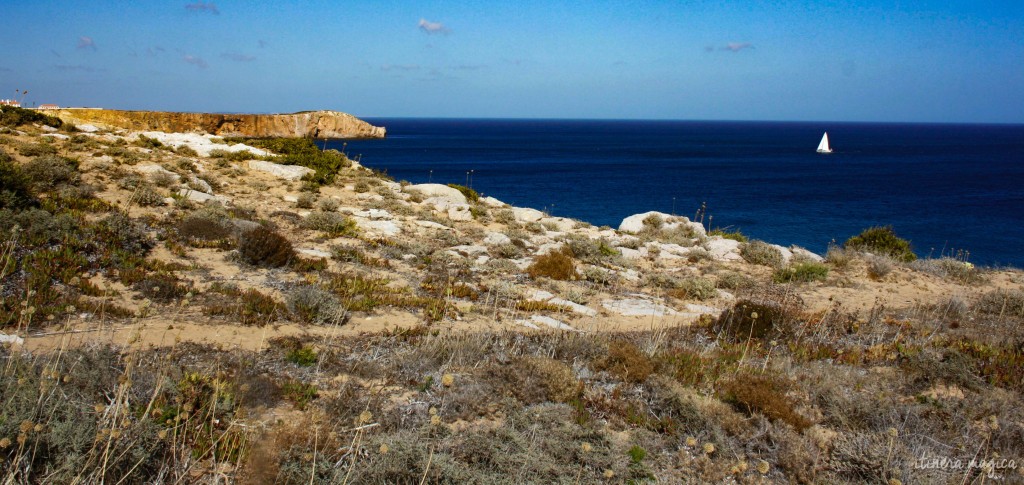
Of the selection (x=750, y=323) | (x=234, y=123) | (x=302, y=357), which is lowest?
(x=750, y=323)

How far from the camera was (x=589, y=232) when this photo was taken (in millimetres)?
19516

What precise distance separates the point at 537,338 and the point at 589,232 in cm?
1166

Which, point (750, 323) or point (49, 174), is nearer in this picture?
point (750, 323)

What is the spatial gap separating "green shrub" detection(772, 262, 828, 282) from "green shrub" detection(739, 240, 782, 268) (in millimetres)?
1093

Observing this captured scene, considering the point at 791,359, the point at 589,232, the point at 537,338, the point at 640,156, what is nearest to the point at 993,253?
the point at 589,232

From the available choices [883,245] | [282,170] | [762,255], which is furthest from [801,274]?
[282,170]

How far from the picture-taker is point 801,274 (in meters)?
14.5

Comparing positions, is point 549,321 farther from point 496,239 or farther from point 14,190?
point 14,190

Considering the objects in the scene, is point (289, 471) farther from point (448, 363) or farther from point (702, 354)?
point (702, 354)

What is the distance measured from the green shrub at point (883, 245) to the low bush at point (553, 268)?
10811mm

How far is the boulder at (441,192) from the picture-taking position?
21.9m

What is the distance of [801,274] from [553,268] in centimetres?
656

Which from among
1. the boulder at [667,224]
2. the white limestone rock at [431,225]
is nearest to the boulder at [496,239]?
the white limestone rock at [431,225]

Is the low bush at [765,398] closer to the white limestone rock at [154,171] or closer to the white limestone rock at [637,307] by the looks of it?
the white limestone rock at [637,307]
